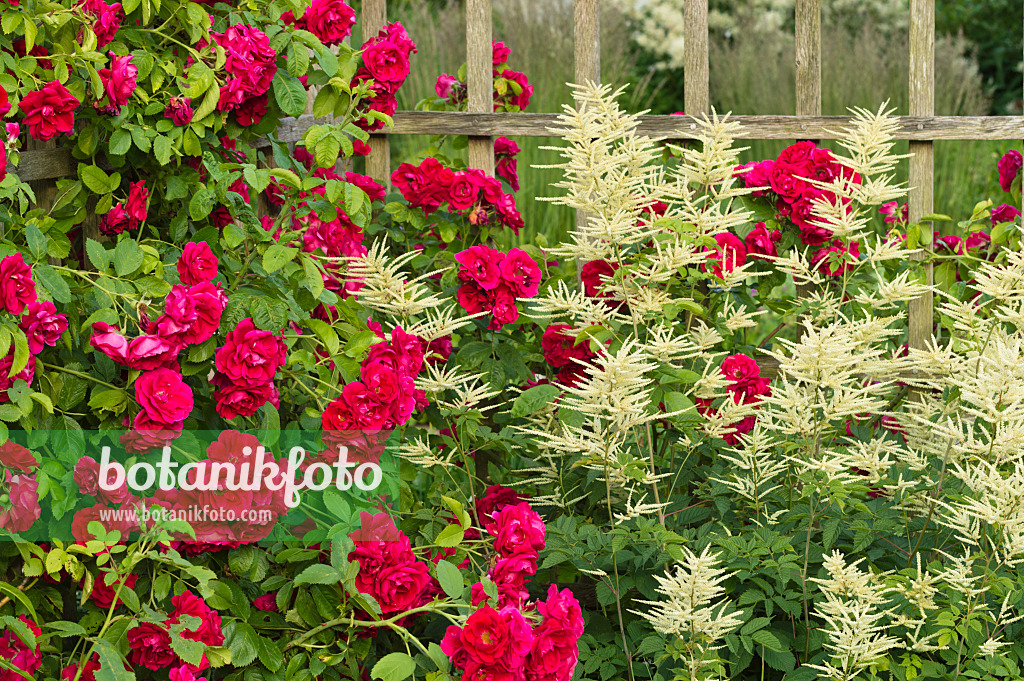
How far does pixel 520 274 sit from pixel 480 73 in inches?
31.4

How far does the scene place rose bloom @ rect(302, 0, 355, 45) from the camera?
1.75 meters

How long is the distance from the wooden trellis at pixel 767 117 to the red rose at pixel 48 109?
86cm

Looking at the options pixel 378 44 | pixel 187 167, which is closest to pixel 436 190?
pixel 378 44

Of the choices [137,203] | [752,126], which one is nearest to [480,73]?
[752,126]

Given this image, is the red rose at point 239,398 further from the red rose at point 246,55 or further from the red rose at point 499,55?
the red rose at point 499,55

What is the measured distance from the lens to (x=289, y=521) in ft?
5.16

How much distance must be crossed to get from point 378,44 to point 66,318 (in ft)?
3.10

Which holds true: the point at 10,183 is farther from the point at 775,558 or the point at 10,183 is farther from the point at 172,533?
the point at 775,558

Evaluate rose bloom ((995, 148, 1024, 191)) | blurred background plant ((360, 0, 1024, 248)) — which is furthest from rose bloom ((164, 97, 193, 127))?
blurred background plant ((360, 0, 1024, 248))

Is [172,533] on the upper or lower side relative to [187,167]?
lower

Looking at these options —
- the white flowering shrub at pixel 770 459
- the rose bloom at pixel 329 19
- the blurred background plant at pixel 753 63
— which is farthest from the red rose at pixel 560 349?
the blurred background plant at pixel 753 63

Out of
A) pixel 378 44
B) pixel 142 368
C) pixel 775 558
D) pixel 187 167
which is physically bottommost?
pixel 775 558

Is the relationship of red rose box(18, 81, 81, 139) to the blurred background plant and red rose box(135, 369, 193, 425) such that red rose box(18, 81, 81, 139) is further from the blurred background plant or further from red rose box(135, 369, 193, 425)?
the blurred background plant

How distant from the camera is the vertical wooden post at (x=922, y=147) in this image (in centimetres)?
228
